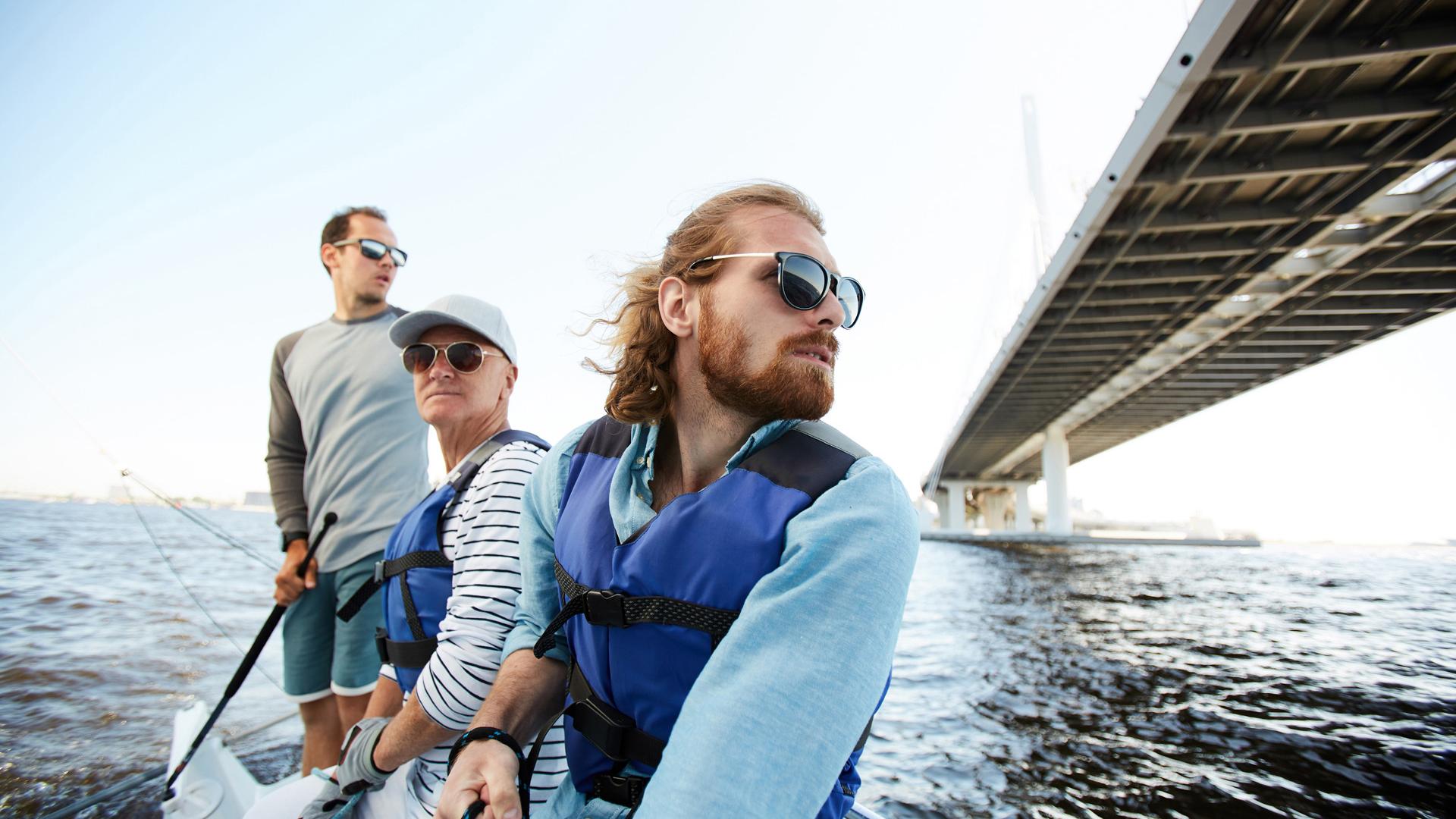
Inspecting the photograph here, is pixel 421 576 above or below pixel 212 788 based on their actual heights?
above

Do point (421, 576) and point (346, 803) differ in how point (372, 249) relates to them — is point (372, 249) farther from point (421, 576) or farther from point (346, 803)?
point (346, 803)

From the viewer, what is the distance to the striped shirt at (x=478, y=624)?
1.49 m

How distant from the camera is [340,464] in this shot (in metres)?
2.73

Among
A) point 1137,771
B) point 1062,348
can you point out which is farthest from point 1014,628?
point 1062,348

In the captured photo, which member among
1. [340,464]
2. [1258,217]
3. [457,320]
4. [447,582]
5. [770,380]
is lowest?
[447,582]

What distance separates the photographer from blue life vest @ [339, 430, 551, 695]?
1.84 m

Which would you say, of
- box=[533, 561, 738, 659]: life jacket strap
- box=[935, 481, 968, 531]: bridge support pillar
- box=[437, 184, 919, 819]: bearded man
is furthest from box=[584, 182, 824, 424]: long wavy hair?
box=[935, 481, 968, 531]: bridge support pillar

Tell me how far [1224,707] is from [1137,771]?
2.09 m

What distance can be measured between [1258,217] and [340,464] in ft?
64.6

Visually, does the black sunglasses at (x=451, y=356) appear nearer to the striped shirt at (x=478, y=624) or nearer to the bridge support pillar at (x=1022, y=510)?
the striped shirt at (x=478, y=624)

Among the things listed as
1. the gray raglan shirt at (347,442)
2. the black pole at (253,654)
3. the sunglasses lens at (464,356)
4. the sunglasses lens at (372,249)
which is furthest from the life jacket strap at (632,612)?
the sunglasses lens at (372,249)

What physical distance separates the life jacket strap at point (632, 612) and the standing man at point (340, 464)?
174cm

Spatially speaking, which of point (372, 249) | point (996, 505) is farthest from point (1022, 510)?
point (372, 249)

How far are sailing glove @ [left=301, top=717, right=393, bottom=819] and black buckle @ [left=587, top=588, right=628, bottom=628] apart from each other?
0.82 metres
